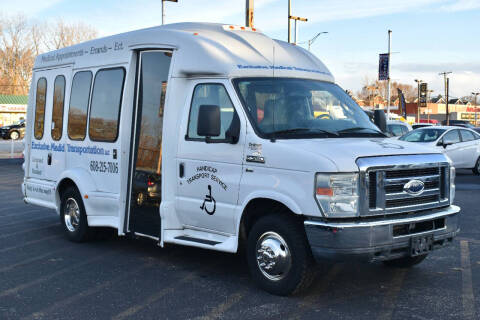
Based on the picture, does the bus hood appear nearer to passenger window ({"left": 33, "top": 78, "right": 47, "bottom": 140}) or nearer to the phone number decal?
the phone number decal

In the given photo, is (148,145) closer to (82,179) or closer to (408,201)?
(82,179)

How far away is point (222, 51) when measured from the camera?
21.5 feet

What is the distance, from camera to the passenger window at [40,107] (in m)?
9.35

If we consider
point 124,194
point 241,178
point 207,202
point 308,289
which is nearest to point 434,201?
point 308,289

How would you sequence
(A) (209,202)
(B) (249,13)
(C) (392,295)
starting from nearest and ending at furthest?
(C) (392,295)
(A) (209,202)
(B) (249,13)

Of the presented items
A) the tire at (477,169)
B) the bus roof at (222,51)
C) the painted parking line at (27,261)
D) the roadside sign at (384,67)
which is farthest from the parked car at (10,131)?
the bus roof at (222,51)

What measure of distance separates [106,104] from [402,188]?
13.6 ft

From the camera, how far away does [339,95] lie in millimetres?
7016

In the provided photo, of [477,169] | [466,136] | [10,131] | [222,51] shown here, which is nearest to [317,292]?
[222,51]

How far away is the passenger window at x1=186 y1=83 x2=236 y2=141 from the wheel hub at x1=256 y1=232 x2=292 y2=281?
1.14m

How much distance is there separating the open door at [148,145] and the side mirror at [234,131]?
1190mm

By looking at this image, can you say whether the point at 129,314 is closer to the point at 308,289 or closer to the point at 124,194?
the point at 308,289

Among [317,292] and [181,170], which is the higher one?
[181,170]

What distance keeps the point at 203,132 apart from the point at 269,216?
1.05 meters
